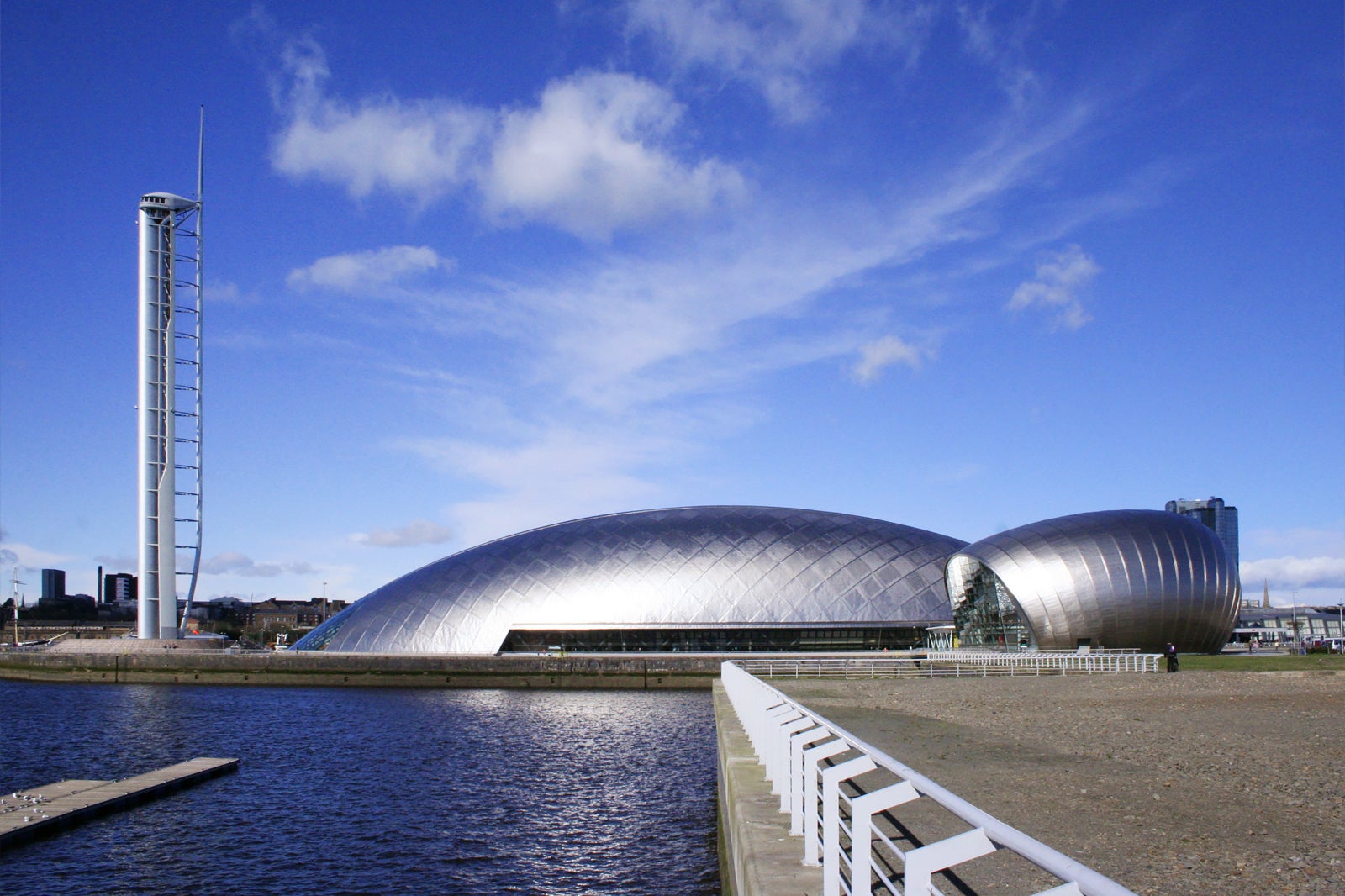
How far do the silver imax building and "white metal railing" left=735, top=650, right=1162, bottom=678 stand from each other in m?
7.36

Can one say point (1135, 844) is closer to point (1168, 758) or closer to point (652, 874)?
point (1168, 758)

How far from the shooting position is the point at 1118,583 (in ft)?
172

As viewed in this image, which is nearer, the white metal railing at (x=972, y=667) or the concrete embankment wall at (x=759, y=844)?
the concrete embankment wall at (x=759, y=844)

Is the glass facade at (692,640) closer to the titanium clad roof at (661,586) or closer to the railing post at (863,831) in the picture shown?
the titanium clad roof at (661,586)

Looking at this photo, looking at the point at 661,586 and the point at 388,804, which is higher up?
the point at 661,586

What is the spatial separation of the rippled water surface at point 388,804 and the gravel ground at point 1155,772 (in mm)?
4357

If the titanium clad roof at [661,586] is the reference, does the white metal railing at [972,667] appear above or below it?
below

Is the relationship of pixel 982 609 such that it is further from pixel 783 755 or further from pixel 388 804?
pixel 783 755

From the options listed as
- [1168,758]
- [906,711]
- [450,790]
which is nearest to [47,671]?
[450,790]

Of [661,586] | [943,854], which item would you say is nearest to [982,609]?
[661,586]

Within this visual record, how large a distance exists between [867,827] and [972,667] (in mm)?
43288

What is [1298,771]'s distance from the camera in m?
12.6

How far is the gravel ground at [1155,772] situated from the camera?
7754 millimetres

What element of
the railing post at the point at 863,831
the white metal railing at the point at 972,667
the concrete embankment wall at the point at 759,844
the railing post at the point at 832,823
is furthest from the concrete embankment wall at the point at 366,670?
the railing post at the point at 863,831
